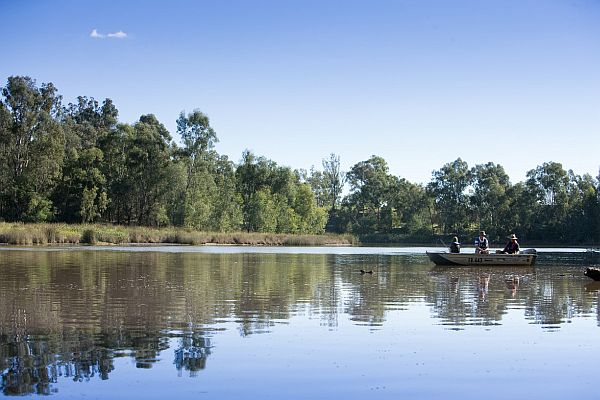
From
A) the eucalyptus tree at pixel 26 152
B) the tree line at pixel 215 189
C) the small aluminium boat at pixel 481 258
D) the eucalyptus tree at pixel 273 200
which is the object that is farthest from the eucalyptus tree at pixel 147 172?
the small aluminium boat at pixel 481 258

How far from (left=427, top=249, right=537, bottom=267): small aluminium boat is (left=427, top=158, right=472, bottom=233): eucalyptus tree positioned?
92.4 metres

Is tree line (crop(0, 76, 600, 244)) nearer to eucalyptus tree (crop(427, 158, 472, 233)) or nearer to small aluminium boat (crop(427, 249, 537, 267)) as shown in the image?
eucalyptus tree (crop(427, 158, 472, 233))

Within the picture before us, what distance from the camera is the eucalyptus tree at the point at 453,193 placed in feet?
438

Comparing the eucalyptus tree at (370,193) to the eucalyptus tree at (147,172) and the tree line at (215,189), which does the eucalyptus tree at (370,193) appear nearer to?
the tree line at (215,189)

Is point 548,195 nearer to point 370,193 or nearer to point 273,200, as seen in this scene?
point 370,193

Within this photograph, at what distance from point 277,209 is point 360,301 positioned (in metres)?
88.3

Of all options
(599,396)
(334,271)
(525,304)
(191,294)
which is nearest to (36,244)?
(334,271)

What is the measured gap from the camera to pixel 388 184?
145 meters

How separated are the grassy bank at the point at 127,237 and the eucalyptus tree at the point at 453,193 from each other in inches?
1733

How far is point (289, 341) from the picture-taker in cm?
1351

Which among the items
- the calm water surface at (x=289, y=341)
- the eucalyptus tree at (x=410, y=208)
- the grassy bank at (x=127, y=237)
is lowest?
the calm water surface at (x=289, y=341)

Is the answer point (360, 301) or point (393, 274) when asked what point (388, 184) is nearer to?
point (393, 274)

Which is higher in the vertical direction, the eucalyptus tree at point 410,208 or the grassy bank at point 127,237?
the eucalyptus tree at point 410,208

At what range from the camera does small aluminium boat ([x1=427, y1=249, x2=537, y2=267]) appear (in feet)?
135
